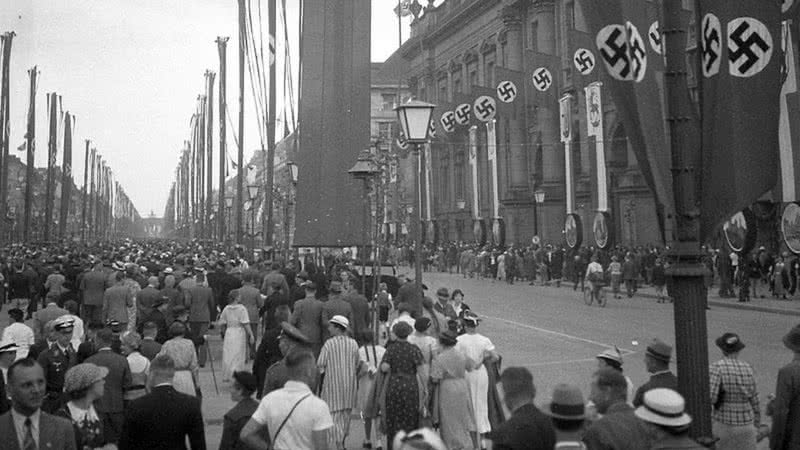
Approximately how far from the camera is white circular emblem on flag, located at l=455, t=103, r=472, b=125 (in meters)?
41.9

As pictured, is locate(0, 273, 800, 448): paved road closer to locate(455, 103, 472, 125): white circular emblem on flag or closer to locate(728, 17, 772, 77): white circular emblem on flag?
locate(728, 17, 772, 77): white circular emblem on flag

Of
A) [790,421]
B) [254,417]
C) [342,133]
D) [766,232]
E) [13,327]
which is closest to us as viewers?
[254,417]

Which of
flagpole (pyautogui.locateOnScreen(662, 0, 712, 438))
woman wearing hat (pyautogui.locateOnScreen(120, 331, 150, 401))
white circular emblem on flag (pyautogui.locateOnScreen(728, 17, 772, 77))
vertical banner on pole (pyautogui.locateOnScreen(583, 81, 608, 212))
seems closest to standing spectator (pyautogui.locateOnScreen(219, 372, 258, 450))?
woman wearing hat (pyautogui.locateOnScreen(120, 331, 150, 401))

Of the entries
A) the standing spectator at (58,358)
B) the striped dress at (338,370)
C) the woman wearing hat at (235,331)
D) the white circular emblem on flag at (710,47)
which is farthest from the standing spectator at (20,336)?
the white circular emblem on flag at (710,47)

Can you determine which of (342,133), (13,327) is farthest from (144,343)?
(342,133)

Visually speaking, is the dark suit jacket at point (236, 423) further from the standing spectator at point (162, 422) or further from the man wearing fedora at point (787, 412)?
the man wearing fedora at point (787, 412)

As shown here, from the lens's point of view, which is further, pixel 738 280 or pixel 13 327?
pixel 738 280

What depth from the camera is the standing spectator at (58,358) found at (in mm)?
8328

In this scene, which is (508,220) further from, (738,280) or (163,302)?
(163,302)

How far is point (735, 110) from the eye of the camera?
20.0 feet

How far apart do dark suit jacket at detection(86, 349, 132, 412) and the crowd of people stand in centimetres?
1

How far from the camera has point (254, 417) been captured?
18.6 ft

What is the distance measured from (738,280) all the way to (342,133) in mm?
17129

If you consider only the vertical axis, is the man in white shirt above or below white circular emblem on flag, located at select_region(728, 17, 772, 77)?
below
